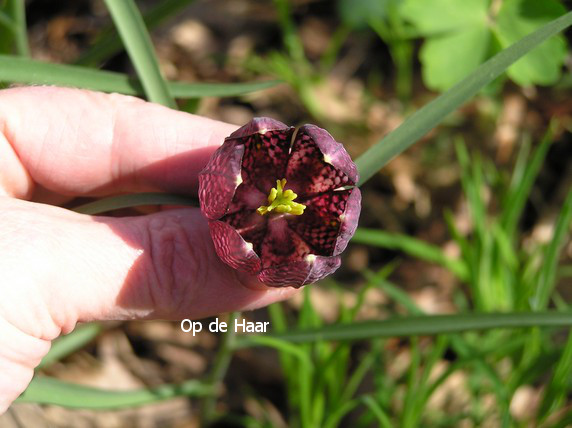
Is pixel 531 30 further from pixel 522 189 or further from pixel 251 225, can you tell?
pixel 251 225

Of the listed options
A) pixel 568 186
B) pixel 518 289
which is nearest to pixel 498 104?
pixel 568 186

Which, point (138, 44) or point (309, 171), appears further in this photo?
point (138, 44)

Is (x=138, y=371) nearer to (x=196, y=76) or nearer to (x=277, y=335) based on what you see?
(x=277, y=335)

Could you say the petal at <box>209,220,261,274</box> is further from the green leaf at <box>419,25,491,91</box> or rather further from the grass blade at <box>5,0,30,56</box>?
the green leaf at <box>419,25,491,91</box>

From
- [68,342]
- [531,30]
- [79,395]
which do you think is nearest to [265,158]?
[79,395]

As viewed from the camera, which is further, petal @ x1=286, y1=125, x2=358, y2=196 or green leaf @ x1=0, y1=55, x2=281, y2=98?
green leaf @ x1=0, y1=55, x2=281, y2=98

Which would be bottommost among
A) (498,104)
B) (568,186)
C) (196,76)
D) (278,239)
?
(278,239)

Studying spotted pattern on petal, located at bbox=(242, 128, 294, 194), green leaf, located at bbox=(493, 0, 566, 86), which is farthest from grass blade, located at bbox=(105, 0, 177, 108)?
green leaf, located at bbox=(493, 0, 566, 86)
